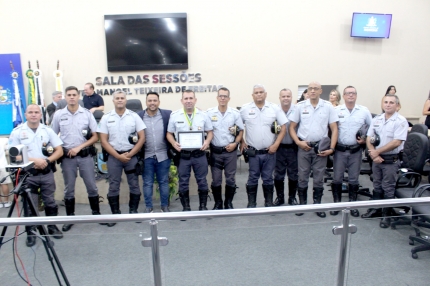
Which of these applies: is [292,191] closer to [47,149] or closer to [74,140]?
[74,140]

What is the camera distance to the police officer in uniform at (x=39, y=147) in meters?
3.62

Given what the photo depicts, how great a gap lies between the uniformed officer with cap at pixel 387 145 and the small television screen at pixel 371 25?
4156mm

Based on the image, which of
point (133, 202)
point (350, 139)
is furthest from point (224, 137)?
point (350, 139)

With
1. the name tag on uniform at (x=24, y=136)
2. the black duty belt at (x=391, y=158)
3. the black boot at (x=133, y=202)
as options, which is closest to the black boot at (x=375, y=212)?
the black duty belt at (x=391, y=158)

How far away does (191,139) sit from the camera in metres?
4.04

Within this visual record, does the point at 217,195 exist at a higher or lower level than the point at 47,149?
lower

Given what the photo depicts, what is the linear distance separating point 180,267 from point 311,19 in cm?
667

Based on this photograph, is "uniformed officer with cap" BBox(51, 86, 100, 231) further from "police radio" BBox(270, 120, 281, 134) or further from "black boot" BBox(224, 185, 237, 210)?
"police radio" BBox(270, 120, 281, 134)

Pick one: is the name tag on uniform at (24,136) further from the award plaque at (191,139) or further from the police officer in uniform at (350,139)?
the police officer in uniform at (350,139)

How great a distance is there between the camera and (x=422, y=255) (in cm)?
240

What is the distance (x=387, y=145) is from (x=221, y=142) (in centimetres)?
185

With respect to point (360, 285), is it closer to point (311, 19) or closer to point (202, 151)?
point (202, 151)

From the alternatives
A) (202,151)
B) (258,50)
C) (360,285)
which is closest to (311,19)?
(258,50)

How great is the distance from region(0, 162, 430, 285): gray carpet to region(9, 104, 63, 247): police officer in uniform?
5.39 ft
